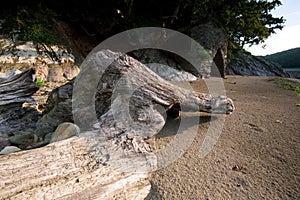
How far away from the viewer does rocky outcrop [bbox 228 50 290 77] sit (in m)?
14.9

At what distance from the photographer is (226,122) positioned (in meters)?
3.46

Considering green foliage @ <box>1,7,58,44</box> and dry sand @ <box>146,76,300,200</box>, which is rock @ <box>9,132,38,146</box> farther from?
green foliage @ <box>1,7,58,44</box>

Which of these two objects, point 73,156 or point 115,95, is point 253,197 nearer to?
point 73,156

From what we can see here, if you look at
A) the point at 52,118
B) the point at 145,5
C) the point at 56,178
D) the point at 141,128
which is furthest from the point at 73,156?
the point at 145,5

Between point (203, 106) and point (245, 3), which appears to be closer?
point (203, 106)

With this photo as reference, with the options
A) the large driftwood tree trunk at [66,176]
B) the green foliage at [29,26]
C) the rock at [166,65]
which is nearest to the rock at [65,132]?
the large driftwood tree trunk at [66,176]

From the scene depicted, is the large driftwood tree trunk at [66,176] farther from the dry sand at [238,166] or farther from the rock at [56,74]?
the rock at [56,74]

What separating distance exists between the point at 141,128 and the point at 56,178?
1097 millimetres

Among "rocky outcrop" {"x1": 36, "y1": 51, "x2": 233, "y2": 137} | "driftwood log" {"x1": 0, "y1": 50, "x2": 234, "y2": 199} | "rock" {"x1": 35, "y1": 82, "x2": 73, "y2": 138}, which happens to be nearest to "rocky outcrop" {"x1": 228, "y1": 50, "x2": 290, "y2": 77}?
"rocky outcrop" {"x1": 36, "y1": 51, "x2": 233, "y2": 137}

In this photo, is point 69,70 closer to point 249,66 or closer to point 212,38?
point 212,38

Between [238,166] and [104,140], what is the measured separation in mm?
1551

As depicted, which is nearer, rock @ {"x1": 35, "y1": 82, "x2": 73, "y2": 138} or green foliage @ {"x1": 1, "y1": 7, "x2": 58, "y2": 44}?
rock @ {"x1": 35, "y1": 82, "x2": 73, "y2": 138}

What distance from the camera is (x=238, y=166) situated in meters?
2.31

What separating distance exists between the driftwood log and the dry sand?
27 centimetres
